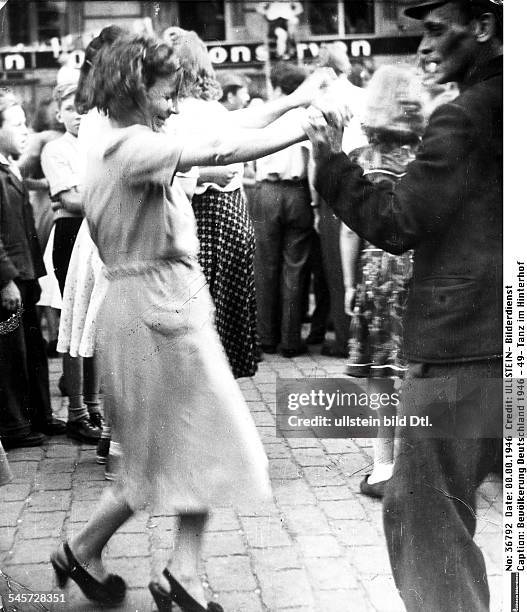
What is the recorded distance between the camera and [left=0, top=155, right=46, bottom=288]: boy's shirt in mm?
2979

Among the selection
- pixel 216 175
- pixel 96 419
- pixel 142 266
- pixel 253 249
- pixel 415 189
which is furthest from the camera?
pixel 96 419

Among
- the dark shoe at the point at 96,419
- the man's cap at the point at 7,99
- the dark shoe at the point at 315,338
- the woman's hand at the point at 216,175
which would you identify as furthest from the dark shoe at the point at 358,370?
the man's cap at the point at 7,99

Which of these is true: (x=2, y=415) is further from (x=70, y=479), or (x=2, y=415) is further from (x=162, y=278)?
(x=162, y=278)

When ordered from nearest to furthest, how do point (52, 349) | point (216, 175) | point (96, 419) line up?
point (216, 175)
point (96, 419)
point (52, 349)

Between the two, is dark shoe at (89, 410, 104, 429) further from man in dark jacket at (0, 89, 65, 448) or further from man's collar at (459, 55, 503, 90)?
man's collar at (459, 55, 503, 90)

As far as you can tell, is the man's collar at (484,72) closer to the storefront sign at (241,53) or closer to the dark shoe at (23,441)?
the storefront sign at (241,53)

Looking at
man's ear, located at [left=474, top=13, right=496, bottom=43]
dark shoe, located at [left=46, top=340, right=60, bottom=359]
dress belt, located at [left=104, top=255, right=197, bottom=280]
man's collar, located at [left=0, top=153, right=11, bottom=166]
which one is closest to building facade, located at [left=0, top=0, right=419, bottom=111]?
man's ear, located at [left=474, top=13, right=496, bottom=43]

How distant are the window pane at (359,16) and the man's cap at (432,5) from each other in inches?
4.3

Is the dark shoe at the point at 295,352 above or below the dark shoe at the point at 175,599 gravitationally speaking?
above

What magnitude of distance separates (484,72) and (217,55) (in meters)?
0.74

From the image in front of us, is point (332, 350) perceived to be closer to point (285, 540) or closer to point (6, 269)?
point (285, 540)

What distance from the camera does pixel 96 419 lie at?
298cm

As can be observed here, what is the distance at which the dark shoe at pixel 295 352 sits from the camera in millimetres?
2766

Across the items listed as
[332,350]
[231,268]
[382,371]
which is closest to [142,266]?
[231,268]
